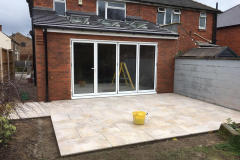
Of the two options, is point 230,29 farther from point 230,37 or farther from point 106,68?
point 106,68

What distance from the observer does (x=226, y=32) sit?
16.9 meters

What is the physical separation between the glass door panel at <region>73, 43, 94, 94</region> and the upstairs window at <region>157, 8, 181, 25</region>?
688 cm

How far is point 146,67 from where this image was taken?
8664 millimetres

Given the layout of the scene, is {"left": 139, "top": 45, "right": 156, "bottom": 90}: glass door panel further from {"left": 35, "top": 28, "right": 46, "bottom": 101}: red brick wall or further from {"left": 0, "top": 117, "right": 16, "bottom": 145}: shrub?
{"left": 0, "top": 117, "right": 16, "bottom": 145}: shrub

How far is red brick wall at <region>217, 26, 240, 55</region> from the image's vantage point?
15797 mm

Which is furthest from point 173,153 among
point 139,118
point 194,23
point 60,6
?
point 194,23

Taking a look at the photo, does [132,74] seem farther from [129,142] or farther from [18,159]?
[18,159]

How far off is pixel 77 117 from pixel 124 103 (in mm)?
2134

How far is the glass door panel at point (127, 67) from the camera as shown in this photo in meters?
8.21

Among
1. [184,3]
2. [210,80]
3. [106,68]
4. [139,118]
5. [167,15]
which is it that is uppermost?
[184,3]

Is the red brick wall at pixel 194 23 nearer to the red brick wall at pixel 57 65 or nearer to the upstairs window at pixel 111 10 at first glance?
the upstairs window at pixel 111 10

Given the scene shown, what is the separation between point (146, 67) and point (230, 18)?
13.2 meters

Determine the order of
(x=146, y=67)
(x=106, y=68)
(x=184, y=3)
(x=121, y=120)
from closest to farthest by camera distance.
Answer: (x=121, y=120), (x=106, y=68), (x=146, y=67), (x=184, y=3)

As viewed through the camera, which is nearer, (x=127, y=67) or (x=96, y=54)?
(x=96, y=54)
